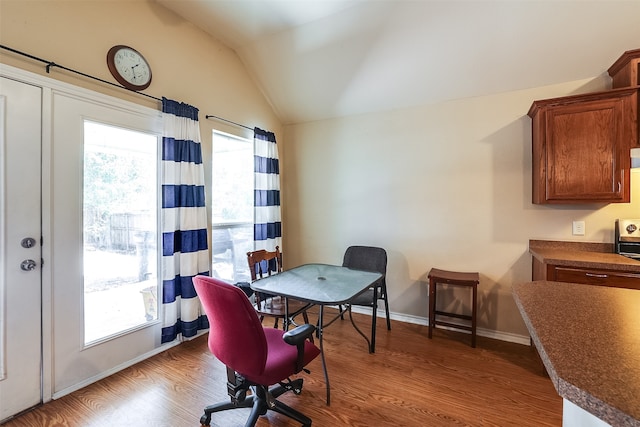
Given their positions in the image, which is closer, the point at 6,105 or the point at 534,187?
the point at 6,105

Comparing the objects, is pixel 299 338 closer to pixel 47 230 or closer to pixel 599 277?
pixel 47 230

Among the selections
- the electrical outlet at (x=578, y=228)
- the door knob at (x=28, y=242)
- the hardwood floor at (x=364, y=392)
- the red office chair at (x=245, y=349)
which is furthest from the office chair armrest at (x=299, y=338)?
the electrical outlet at (x=578, y=228)

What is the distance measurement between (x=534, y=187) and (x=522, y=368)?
1592mm

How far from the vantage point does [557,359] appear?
0.66 metres

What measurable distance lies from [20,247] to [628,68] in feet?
14.9

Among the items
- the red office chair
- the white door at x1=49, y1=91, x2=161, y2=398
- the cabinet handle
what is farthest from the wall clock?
the cabinet handle

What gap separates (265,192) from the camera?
3562mm

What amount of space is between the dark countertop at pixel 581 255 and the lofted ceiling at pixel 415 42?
1.50m

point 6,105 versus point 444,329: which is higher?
point 6,105

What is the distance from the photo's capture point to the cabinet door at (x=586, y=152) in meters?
2.19

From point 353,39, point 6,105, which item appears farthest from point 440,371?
point 6,105

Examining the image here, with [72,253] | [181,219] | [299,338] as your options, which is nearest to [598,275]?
[299,338]

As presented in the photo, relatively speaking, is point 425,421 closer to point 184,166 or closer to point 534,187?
point 534,187

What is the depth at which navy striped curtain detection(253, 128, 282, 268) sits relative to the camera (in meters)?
3.50
